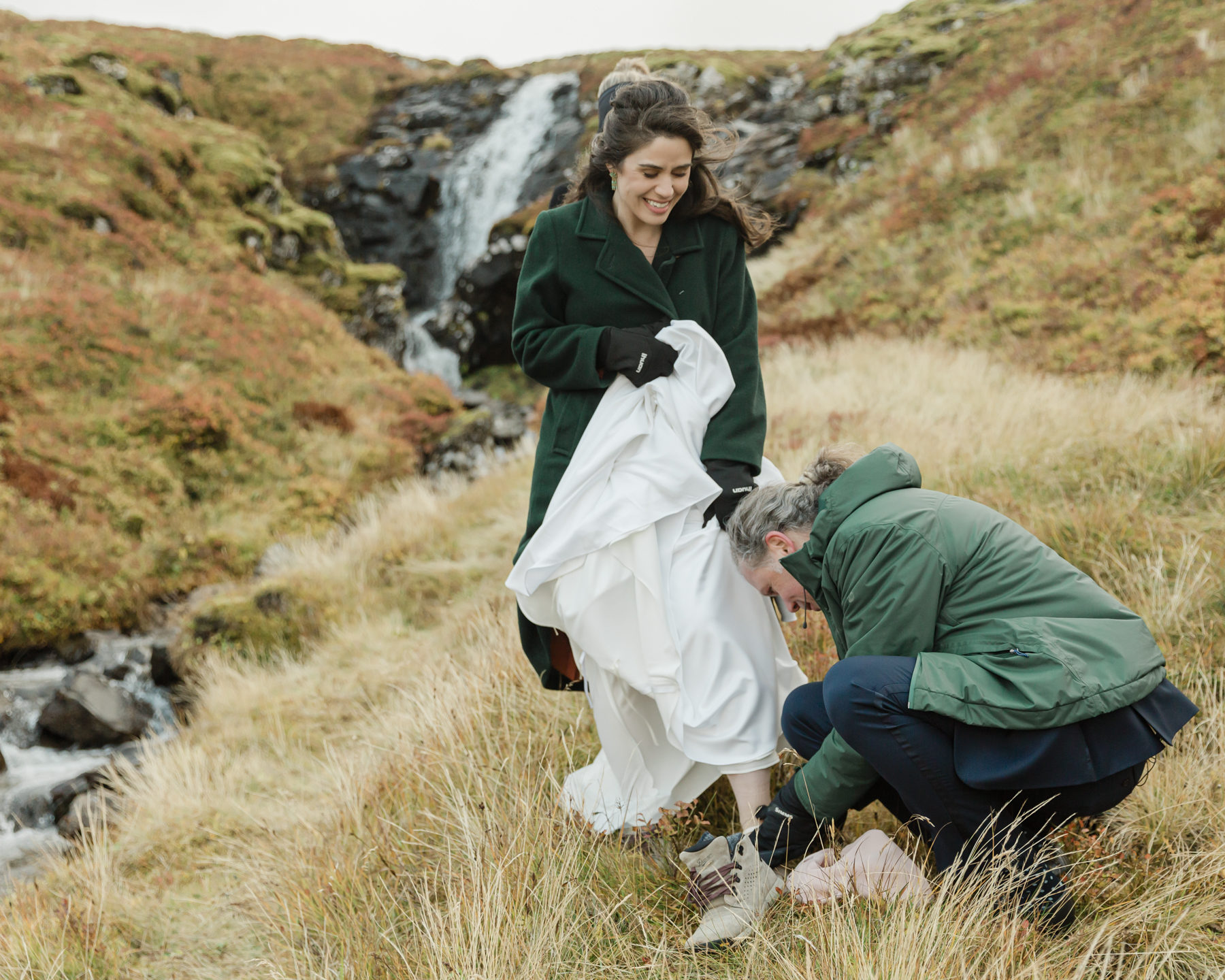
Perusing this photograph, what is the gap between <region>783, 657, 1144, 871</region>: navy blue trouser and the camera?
1.81 metres

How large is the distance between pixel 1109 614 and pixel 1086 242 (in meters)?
7.87

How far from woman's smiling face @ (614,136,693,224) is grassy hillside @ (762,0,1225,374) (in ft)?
17.0

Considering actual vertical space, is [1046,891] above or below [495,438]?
above

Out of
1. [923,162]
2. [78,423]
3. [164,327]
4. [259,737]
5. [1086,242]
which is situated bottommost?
[259,737]

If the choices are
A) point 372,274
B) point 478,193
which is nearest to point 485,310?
point 372,274

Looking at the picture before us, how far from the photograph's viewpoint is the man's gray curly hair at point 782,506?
211 cm

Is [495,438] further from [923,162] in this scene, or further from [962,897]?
[962,897]

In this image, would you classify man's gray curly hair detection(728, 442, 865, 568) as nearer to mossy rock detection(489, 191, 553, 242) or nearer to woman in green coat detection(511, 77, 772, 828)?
woman in green coat detection(511, 77, 772, 828)

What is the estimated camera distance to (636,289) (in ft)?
8.00

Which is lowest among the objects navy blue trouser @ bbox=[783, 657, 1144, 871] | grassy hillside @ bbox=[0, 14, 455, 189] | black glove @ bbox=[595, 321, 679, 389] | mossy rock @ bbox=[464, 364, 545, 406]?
mossy rock @ bbox=[464, 364, 545, 406]

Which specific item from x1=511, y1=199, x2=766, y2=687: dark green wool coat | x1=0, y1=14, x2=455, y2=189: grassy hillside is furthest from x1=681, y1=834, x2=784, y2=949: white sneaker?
x1=0, y1=14, x2=455, y2=189: grassy hillside

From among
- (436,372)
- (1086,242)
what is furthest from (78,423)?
(1086,242)

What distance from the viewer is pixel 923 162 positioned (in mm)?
12500

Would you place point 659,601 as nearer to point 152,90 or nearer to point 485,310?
point 485,310
